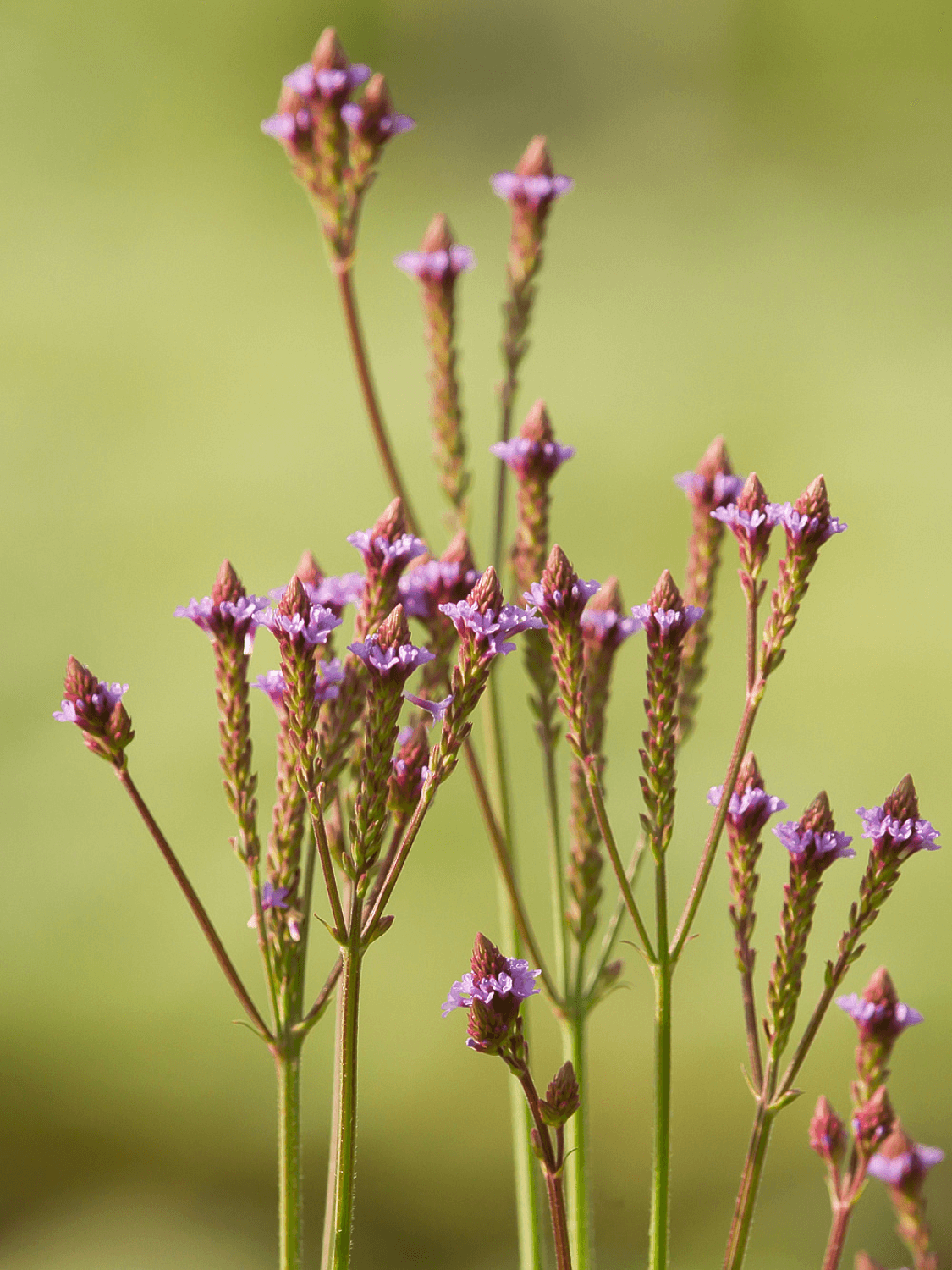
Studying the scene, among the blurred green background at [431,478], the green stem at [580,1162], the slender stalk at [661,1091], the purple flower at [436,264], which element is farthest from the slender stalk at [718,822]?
the blurred green background at [431,478]

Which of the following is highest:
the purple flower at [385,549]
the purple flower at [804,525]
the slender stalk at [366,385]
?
the slender stalk at [366,385]

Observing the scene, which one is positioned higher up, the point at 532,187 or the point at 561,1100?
the point at 532,187

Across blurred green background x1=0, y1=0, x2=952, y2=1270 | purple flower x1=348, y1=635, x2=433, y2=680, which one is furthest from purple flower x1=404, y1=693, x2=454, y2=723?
blurred green background x1=0, y1=0, x2=952, y2=1270

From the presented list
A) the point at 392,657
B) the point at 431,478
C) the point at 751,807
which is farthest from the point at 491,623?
the point at 431,478

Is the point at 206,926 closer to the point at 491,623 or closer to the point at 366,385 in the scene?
the point at 491,623

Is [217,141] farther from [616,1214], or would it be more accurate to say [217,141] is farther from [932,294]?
[616,1214]

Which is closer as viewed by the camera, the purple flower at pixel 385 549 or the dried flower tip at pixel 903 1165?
the dried flower tip at pixel 903 1165

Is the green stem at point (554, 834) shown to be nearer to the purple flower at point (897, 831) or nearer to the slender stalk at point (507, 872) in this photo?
the slender stalk at point (507, 872)
